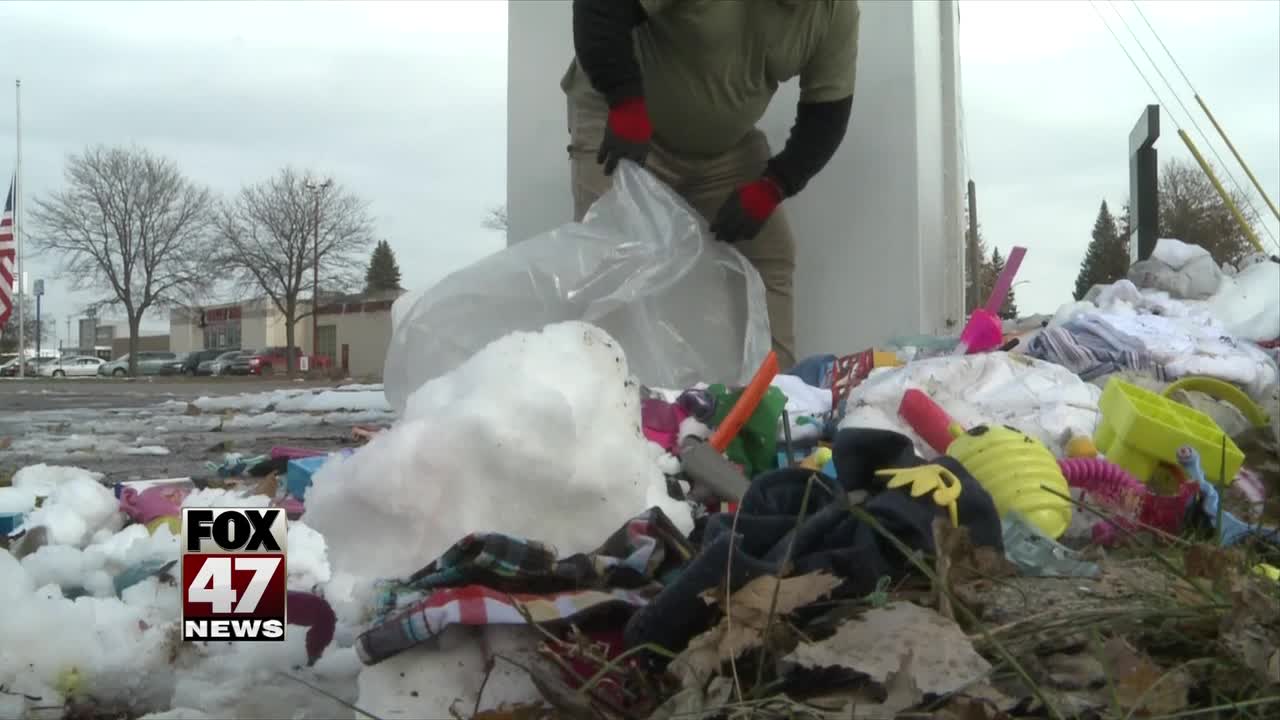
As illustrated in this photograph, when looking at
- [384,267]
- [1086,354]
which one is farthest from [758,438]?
[384,267]

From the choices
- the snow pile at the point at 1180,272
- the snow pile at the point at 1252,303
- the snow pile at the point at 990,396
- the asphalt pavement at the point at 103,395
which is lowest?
the asphalt pavement at the point at 103,395

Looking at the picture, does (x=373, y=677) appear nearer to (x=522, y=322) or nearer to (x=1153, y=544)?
(x=1153, y=544)

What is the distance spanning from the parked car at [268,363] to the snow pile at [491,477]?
32.2m

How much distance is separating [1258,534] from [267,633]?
1198 millimetres

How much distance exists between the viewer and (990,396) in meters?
2.05

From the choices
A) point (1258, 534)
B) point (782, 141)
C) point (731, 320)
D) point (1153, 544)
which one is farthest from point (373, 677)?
point (782, 141)

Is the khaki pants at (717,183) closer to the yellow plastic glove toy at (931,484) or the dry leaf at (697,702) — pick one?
the yellow plastic glove toy at (931,484)

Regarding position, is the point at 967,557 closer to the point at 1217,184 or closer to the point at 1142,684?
the point at 1142,684

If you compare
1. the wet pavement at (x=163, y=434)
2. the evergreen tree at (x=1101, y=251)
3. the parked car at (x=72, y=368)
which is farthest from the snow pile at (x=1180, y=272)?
the parked car at (x=72, y=368)

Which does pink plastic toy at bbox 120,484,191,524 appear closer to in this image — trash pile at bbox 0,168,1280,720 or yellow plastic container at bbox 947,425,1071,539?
trash pile at bbox 0,168,1280,720

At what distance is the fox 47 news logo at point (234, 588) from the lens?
3.57 feet

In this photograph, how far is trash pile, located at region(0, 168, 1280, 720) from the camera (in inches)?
32.6

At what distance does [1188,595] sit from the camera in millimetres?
909

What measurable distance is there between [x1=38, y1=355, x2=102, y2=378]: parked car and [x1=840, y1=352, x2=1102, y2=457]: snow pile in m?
37.3
